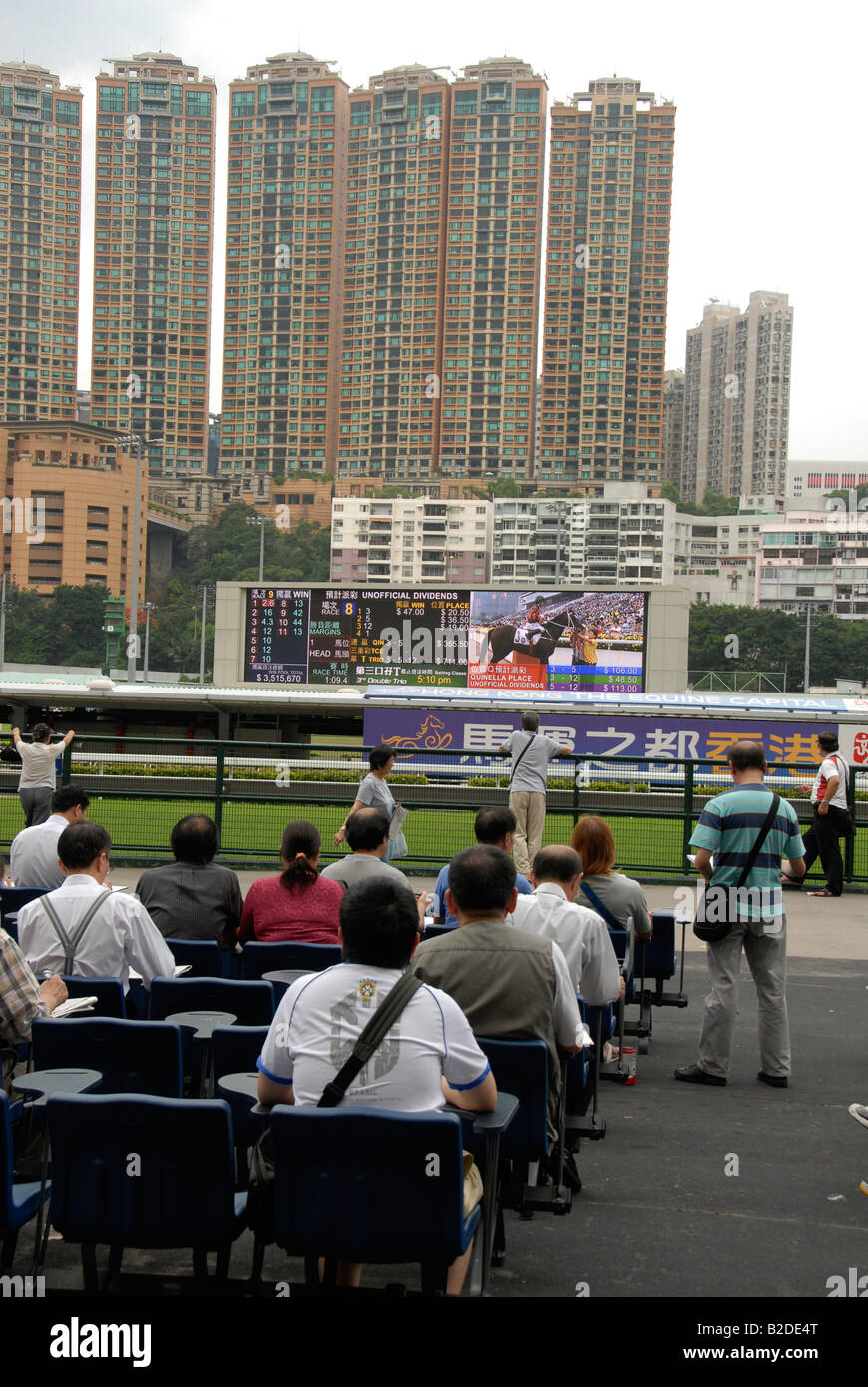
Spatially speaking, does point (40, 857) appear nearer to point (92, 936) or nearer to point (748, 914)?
point (92, 936)

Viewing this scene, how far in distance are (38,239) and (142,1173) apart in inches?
6737

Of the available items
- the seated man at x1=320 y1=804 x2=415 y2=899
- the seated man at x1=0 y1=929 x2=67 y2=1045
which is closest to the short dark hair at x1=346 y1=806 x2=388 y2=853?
the seated man at x1=320 y1=804 x2=415 y2=899

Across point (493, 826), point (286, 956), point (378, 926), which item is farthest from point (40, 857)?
point (378, 926)

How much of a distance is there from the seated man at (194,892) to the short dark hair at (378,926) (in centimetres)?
286

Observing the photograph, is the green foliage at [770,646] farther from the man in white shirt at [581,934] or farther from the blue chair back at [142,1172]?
the blue chair back at [142,1172]

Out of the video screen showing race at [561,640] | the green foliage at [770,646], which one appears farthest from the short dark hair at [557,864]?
the green foliage at [770,646]

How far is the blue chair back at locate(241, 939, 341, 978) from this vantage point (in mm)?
5930

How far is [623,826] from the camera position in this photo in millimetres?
14781

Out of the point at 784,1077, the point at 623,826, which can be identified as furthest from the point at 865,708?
the point at 784,1077

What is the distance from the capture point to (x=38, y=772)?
13.1 meters

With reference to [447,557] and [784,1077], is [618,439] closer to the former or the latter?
[447,557]

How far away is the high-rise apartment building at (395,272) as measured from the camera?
163 m

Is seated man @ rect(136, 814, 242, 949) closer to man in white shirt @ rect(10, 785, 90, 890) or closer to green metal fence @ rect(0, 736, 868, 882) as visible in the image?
man in white shirt @ rect(10, 785, 90, 890)

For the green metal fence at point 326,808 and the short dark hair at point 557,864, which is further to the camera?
the green metal fence at point 326,808
